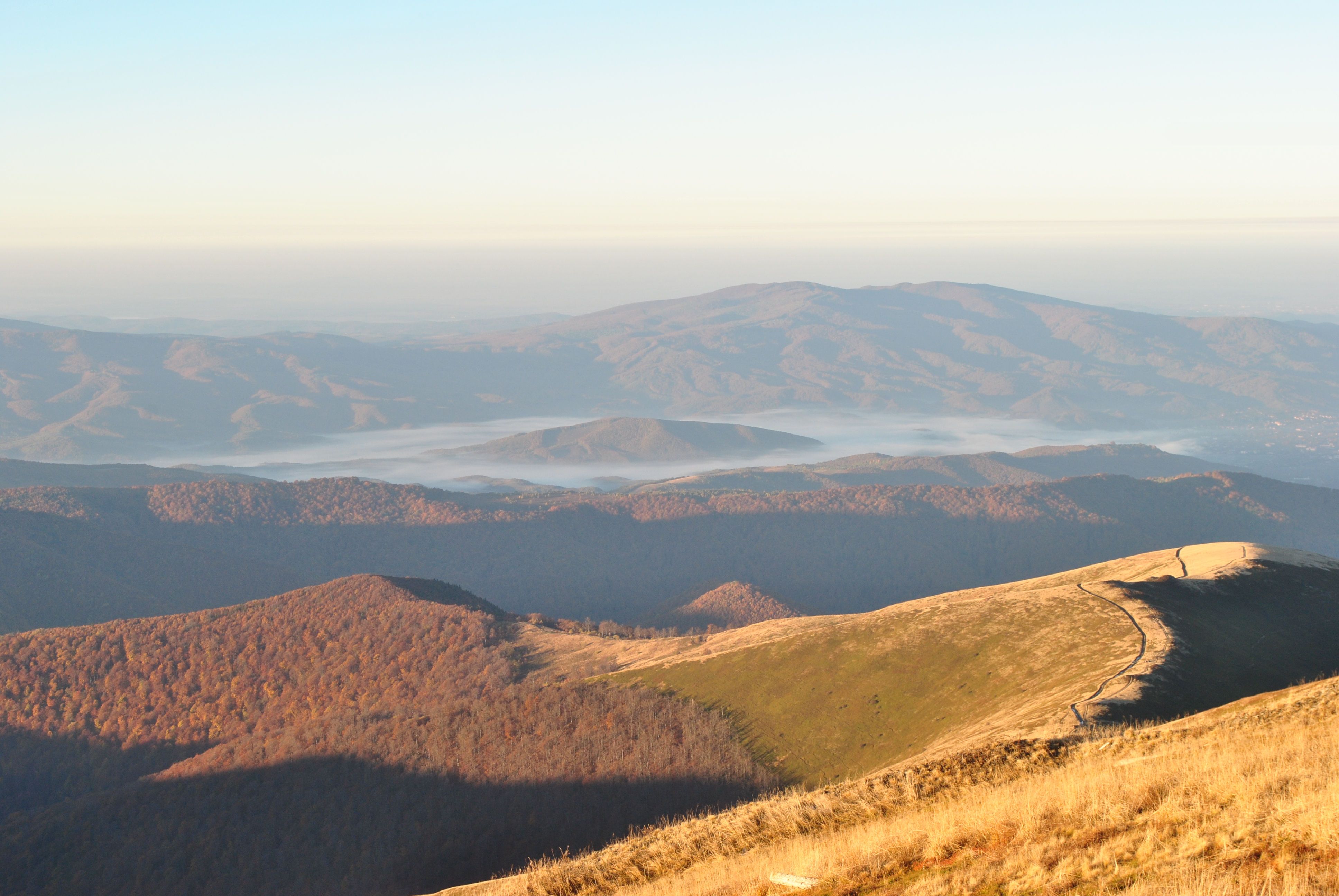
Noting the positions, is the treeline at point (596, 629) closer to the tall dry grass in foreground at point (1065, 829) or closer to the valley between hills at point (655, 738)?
the valley between hills at point (655, 738)

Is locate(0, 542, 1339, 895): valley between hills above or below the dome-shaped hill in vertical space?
above

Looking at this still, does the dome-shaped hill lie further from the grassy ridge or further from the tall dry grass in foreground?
the tall dry grass in foreground

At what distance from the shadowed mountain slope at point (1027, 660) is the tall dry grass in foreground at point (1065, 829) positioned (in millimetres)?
12216

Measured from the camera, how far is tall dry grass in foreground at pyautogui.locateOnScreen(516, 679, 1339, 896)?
18.3m

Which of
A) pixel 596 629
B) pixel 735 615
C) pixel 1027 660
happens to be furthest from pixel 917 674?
pixel 735 615

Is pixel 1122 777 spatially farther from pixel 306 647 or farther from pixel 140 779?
pixel 306 647

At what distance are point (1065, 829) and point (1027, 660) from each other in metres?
45.8

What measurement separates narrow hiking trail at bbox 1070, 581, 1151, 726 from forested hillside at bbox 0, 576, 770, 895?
2476 cm

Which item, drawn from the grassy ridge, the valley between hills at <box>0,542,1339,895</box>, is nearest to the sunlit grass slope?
the grassy ridge

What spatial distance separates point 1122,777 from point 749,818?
11999 mm

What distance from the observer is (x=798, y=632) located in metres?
90.2

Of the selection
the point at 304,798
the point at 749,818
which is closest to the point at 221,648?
the point at 304,798

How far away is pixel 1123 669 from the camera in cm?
5328

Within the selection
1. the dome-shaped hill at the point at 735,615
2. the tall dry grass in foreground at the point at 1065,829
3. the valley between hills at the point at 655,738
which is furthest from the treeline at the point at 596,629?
the tall dry grass in foreground at the point at 1065,829
